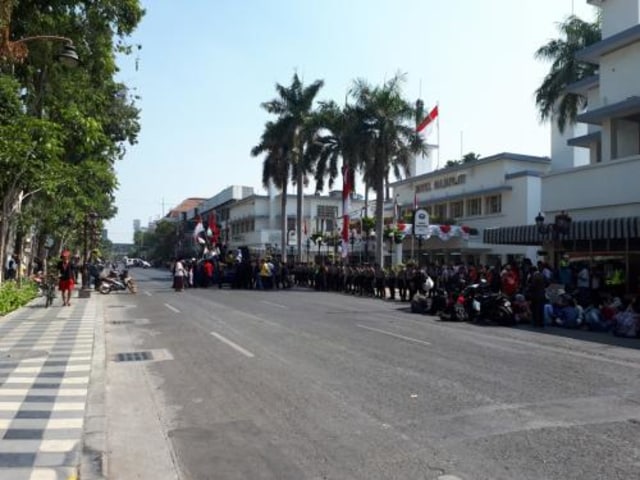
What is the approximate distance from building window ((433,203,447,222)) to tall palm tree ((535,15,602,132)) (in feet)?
46.8

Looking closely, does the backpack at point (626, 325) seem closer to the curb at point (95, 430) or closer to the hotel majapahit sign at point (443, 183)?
the curb at point (95, 430)

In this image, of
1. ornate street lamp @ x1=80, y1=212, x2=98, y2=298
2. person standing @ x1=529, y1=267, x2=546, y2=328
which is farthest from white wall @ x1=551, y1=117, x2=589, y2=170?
ornate street lamp @ x1=80, y1=212, x2=98, y2=298

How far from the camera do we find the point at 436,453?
20.3ft

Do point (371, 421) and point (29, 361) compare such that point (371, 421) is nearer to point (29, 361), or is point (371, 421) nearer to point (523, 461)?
point (523, 461)

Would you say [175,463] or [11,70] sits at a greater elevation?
[11,70]

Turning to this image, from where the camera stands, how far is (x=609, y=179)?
25328 millimetres

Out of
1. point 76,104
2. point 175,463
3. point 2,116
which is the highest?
point 76,104

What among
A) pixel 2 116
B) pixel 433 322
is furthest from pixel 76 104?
pixel 433 322

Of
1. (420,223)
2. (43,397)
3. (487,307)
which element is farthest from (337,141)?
(43,397)

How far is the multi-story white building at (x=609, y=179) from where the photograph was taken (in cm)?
2393

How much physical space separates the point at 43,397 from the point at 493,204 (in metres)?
42.0

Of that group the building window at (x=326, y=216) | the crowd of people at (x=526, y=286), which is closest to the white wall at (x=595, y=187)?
the crowd of people at (x=526, y=286)

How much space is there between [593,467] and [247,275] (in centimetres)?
3519

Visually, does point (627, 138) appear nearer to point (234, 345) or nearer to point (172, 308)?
point (172, 308)
